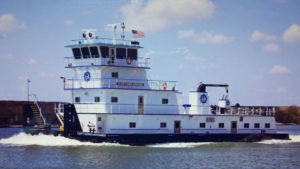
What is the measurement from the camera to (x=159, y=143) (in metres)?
36.7

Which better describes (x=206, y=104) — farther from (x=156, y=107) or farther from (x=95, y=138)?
(x=95, y=138)

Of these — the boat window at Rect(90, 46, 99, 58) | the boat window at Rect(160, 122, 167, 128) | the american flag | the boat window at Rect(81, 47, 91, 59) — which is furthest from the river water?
the american flag

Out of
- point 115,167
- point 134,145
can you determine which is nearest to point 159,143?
point 134,145

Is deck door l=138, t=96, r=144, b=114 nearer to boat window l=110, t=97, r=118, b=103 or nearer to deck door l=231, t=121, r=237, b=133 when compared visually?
boat window l=110, t=97, r=118, b=103

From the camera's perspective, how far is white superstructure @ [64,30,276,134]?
3584cm

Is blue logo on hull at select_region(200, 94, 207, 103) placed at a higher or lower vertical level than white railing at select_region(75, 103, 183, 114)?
higher

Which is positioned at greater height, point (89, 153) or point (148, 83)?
point (148, 83)

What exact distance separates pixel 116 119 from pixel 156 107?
3.79 meters

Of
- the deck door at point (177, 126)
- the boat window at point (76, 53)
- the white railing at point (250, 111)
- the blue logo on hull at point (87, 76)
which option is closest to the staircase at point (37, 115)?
the blue logo on hull at point (87, 76)

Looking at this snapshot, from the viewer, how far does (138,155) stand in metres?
32.0

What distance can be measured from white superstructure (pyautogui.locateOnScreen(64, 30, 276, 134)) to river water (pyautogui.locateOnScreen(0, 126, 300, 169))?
1.53 meters

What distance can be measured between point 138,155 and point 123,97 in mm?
5911

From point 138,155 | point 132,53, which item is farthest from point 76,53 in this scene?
point 138,155

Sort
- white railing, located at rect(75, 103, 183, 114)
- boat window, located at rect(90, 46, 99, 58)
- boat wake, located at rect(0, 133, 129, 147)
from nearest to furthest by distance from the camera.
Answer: boat wake, located at rect(0, 133, 129, 147), white railing, located at rect(75, 103, 183, 114), boat window, located at rect(90, 46, 99, 58)
